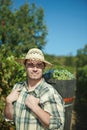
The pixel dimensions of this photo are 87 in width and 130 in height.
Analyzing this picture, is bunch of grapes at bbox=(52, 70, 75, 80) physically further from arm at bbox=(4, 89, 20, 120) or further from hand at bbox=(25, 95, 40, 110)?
hand at bbox=(25, 95, 40, 110)

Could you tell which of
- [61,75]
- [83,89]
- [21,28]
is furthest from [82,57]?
[61,75]

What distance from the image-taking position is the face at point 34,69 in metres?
2.50

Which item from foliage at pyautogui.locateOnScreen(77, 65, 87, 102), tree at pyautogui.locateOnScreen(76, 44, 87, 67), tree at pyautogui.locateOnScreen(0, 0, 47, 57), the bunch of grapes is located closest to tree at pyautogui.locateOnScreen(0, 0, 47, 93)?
tree at pyautogui.locateOnScreen(0, 0, 47, 57)

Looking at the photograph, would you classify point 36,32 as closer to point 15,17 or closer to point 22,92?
point 15,17

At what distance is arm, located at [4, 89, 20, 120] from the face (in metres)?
0.21

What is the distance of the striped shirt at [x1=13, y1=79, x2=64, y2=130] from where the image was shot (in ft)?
7.65

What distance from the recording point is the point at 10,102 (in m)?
2.45

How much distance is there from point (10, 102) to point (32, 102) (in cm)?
26

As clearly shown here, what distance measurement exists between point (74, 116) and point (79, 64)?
47.5m

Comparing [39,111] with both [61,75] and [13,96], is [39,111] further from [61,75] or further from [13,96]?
[61,75]

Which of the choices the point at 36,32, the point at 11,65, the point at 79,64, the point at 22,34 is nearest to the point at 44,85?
the point at 11,65

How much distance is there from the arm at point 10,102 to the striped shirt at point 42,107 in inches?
1.7

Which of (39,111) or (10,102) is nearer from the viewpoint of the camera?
(39,111)

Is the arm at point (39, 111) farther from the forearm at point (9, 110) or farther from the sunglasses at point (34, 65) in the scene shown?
the sunglasses at point (34, 65)
